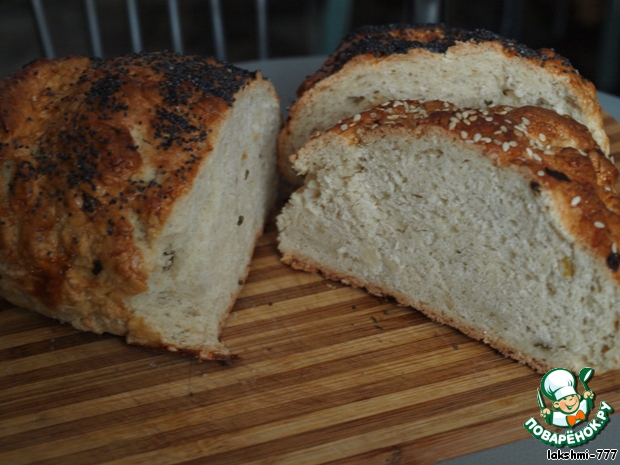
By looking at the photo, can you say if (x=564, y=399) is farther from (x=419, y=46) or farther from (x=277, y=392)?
(x=419, y=46)

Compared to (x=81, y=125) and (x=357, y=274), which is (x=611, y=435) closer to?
(x=357, y=274)

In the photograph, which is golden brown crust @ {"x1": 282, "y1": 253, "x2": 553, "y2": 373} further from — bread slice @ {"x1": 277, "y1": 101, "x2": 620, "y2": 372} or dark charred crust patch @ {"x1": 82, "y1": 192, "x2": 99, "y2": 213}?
dark charred crust patch @ {"x1": 82, "y1": 192, "x2": 99, "y2": 213}

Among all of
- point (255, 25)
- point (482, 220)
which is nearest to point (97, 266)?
point (482, 220)

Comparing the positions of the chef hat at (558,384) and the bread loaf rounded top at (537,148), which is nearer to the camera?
the bread loaf rounded top at (537,148)

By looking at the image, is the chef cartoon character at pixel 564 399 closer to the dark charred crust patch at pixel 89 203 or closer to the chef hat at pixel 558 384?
the chef hat at pixel 558 384

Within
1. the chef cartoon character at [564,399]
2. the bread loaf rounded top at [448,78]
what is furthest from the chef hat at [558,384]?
the bread loaf rounded top at [448,78]

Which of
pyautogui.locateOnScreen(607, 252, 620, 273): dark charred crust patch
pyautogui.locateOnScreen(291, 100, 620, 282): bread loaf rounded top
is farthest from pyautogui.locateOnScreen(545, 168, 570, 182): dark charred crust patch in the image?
pyautogui.locateOnScreen(607, 252, 620, 273): dark charred crust patch
